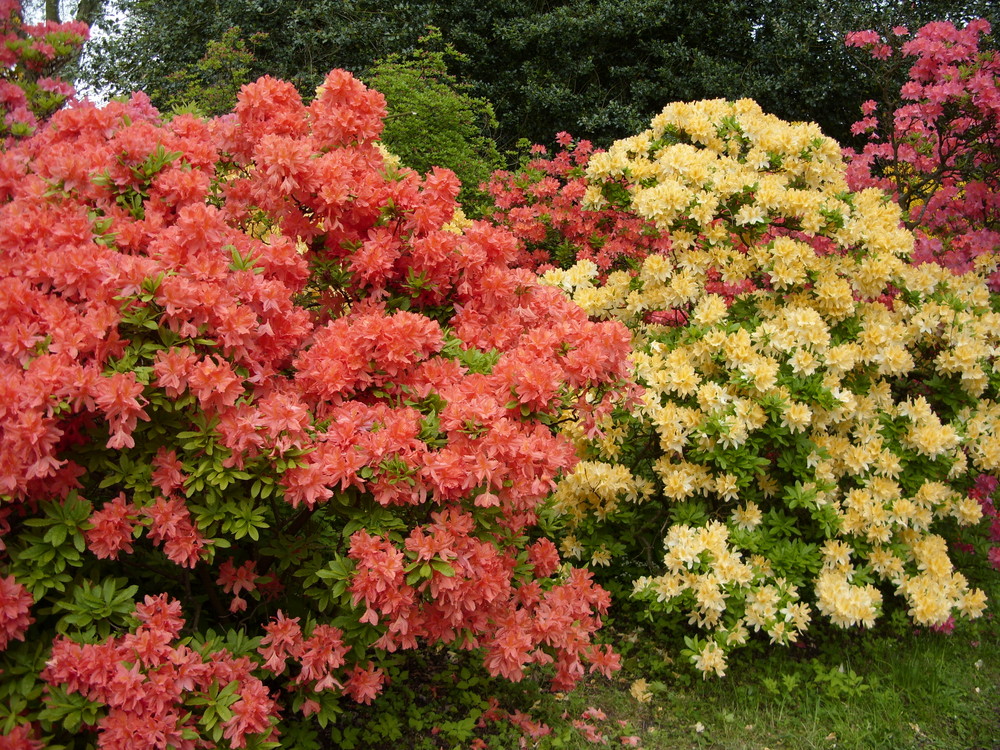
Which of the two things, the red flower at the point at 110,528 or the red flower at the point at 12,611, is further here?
the red flower at the point at 110,528

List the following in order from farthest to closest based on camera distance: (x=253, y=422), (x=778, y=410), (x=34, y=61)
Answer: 1. (x=34, y=61)
2. (x=778, y=410)
3. (x=253, y=422)

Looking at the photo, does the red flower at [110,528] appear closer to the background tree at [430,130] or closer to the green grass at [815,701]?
the green grass at [815,701]

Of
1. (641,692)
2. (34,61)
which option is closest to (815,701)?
(641,692)

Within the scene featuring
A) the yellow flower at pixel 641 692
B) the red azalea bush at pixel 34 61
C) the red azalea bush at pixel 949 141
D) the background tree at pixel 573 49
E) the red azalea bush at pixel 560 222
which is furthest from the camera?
the background tree at pixel 573 49

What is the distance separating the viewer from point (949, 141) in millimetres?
6039

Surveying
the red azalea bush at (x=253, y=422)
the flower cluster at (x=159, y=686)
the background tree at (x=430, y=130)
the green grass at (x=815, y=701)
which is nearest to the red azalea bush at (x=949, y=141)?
the green grass at (x=815, y=701)

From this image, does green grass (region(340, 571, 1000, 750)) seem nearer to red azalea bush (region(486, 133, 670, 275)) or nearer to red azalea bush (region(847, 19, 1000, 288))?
red azalea bush (region(486, 133, 670, 275))

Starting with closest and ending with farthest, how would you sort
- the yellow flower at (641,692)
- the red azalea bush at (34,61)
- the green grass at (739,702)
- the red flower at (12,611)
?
1. the red flower at (12,611)
2. the green grass at (739,702)
3. the yellow flower at (641,692)
4. the red azalea bush at (34,61)

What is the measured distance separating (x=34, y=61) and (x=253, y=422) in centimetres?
375

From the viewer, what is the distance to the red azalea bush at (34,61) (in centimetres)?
441

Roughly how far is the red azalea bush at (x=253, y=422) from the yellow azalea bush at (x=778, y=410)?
90 centimetres

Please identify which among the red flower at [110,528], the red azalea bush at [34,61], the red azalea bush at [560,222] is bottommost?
the red flower at [110,528]

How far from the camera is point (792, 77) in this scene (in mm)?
11250

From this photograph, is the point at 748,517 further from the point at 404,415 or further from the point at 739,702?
the point at 404,415
